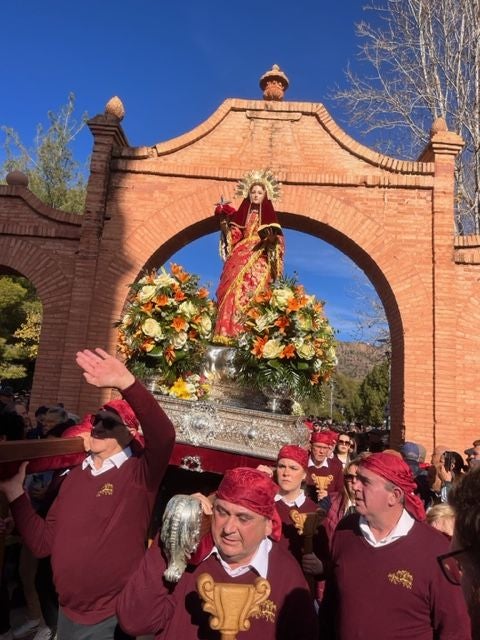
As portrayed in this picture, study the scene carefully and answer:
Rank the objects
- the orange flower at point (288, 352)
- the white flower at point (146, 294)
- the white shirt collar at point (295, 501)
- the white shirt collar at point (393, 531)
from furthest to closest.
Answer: the white flower at point (146, 294) → the orange flower at point (288, 352) → the white shirt collar at point (295, 501) → the white shirt collar at point (393, 531)

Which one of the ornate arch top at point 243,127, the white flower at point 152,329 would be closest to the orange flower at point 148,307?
the white flower at point 152,329

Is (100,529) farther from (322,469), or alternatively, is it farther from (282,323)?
(322,469)

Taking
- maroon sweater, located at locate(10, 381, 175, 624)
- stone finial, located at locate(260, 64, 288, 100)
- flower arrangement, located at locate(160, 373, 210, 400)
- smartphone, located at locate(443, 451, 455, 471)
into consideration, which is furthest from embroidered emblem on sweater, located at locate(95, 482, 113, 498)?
stone finial, located at locate(260, 64, 288, 100)

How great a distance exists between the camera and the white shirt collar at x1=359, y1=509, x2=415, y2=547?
7.54ft

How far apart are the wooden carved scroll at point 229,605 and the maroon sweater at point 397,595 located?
103cm

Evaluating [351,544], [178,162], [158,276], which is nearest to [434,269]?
[178,162]

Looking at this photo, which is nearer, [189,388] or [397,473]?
[397,473]

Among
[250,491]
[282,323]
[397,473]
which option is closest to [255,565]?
[250,491]

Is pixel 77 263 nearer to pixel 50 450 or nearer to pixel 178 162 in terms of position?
pixel 178 162

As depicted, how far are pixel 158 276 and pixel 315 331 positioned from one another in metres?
1.67

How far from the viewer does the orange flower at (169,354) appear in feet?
15.6

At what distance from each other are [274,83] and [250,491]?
33.7 ft

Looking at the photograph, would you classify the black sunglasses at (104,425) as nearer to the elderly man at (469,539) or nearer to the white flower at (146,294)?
the elderly man at (469,539)

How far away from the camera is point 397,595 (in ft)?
6.90
